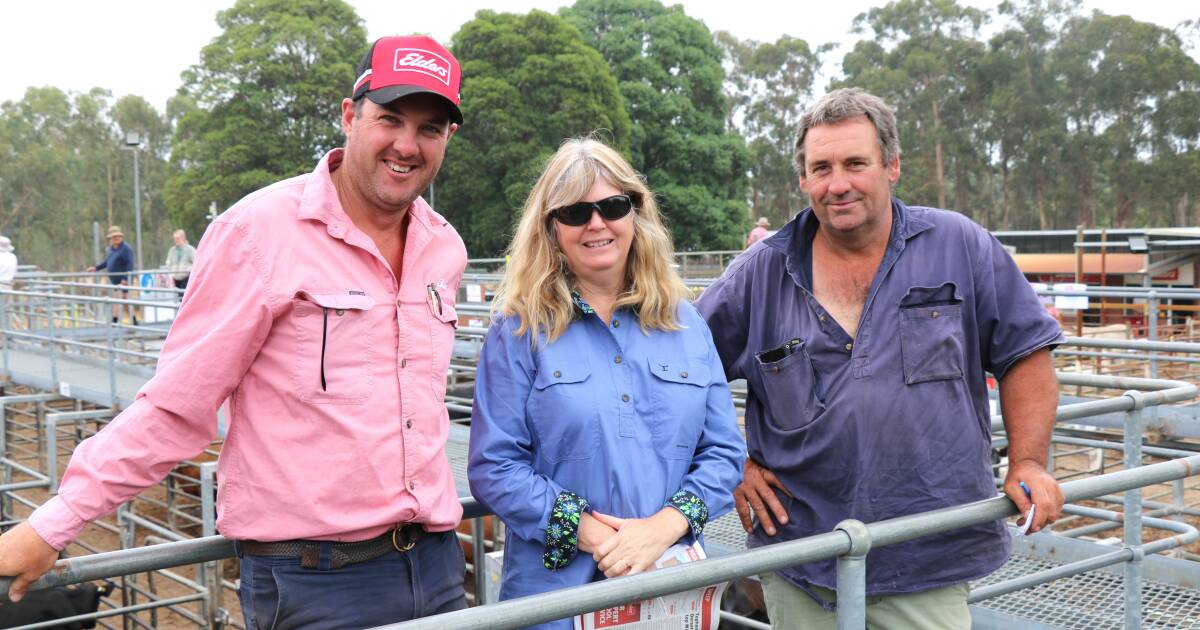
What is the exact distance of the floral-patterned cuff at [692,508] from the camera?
230 centimetres

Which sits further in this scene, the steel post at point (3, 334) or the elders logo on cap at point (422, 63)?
the steel post at point (3, 334)

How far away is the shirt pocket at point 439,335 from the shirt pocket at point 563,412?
0.21 m

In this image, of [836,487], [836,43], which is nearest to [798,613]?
[836,487]

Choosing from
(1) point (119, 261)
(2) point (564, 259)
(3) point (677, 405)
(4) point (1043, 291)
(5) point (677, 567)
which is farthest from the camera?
(1) point (119, 261)

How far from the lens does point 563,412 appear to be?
2.32 meters

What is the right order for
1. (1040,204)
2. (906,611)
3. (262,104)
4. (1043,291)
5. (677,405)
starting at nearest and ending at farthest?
(677,405) < (906,611) < (1043,291) < (262,104) < (1040,204)

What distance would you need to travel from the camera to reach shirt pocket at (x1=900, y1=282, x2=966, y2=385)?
103 inches

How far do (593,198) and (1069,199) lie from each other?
2165 inches

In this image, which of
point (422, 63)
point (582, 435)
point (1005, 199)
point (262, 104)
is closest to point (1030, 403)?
point (582, 435)

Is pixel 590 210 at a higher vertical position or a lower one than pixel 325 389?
higher

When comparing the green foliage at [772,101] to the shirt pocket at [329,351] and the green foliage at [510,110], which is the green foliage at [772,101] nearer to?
the green foliage at [510,110]

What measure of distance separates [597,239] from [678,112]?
4221 cm

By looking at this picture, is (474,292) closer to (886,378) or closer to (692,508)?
(886,378)

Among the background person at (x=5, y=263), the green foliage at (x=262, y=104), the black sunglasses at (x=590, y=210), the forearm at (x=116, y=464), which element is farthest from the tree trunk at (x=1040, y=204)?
the forearm at (x=116, y=464)
